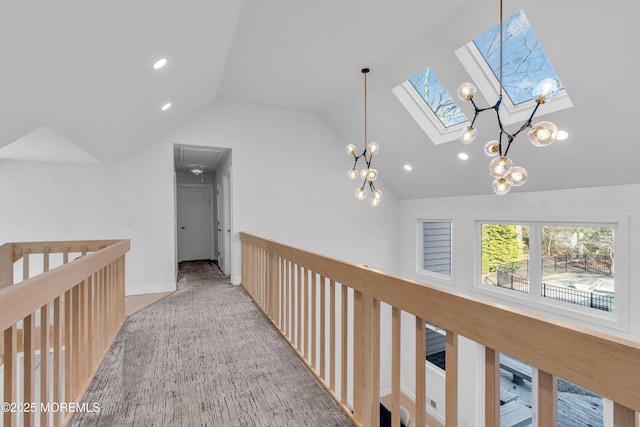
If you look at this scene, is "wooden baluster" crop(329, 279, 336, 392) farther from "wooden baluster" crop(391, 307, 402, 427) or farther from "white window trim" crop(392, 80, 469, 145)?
"white window trim" crop(392, 80, 469, 145)

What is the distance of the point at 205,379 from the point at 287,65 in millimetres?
3561

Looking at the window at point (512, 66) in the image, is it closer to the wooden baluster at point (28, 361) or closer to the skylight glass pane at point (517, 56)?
the skylight glass pane at point (517, 56)

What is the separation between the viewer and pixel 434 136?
4.77m

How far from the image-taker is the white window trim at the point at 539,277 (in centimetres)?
351

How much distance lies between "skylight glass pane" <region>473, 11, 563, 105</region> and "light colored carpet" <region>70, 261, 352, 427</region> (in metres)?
3.57

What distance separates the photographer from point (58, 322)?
5.17ft

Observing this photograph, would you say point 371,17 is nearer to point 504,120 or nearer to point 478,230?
point 504,120

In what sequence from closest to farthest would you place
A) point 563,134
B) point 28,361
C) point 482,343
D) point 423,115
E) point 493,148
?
point 482,343 < point 28,361 < point 493,148 < point 563,134 < point 423,115

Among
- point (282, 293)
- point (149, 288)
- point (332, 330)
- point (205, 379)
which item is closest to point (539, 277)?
point (282, 293)

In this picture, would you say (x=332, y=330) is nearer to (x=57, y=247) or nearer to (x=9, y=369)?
(x=9, y=369)

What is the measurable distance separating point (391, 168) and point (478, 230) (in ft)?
5.92

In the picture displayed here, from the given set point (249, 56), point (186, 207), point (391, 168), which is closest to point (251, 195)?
point (249, 56)

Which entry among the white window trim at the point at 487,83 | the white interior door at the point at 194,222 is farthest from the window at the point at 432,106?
the white interior door at the point at 194,222

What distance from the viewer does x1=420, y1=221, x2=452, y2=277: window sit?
613 centimetres
